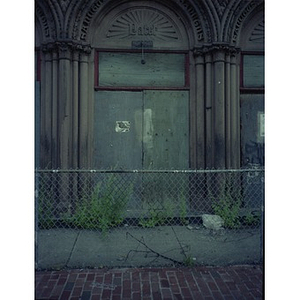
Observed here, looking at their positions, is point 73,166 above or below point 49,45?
below

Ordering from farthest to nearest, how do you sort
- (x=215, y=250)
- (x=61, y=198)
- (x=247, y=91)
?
(x=247, y=91), (x=61, y=198), (x=215, y=250)

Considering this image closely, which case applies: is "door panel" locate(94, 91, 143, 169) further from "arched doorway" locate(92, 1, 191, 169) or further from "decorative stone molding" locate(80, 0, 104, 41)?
"decorative stone molding" locate(80, 0, 104, 41)

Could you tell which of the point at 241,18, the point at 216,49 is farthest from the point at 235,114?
the point at 241,18

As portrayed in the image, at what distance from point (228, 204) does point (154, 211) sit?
162 cm

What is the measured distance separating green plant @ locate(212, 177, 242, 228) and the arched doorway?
1.05 m

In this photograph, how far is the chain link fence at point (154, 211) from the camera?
4.99m

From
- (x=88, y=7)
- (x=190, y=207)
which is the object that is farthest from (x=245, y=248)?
(x=88, y=7)

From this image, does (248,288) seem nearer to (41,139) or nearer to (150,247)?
(150,247)

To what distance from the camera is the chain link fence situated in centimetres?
499

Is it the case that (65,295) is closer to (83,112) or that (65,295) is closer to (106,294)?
(106,294)

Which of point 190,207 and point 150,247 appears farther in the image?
point 190,207

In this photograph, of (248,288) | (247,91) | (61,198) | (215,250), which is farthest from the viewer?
(247,91)

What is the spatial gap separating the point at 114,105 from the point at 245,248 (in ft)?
13.4

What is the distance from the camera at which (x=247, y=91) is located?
6.98m
